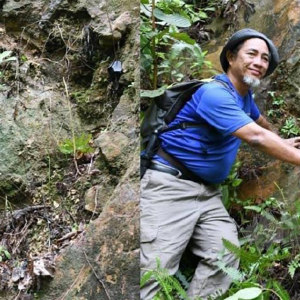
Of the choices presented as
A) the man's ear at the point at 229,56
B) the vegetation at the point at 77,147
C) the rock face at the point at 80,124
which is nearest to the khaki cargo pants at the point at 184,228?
the rock face at the point at 80,124

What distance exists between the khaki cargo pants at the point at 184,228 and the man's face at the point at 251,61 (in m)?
1.08

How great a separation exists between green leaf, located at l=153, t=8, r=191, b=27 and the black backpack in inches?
29.7

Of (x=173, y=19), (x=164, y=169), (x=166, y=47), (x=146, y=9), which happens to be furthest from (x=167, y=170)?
(x=166, y=47)

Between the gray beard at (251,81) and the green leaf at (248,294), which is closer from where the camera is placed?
the green leaf at (248,294)

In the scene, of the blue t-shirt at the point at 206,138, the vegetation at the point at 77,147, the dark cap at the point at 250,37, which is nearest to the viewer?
the blue t-shirt at the point at 206,138

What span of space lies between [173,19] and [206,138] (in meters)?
1.41

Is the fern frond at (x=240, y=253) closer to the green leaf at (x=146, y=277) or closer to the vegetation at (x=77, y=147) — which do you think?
the green leaf at (x=146, y=277)

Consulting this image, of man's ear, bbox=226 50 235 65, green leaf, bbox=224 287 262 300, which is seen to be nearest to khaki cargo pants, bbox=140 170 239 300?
green leaf, bbox=224 287 262 300

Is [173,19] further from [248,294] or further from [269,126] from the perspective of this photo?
[248,294]

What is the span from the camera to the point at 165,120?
170 inches

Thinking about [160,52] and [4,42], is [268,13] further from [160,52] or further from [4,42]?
[4,42]

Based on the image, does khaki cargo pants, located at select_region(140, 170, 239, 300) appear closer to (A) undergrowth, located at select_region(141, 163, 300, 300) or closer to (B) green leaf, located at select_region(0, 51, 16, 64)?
(A) undergrowth, located at select_region(141, 163, 300, 300)

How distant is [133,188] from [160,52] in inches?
91.5

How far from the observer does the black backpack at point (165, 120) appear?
4227 mm
